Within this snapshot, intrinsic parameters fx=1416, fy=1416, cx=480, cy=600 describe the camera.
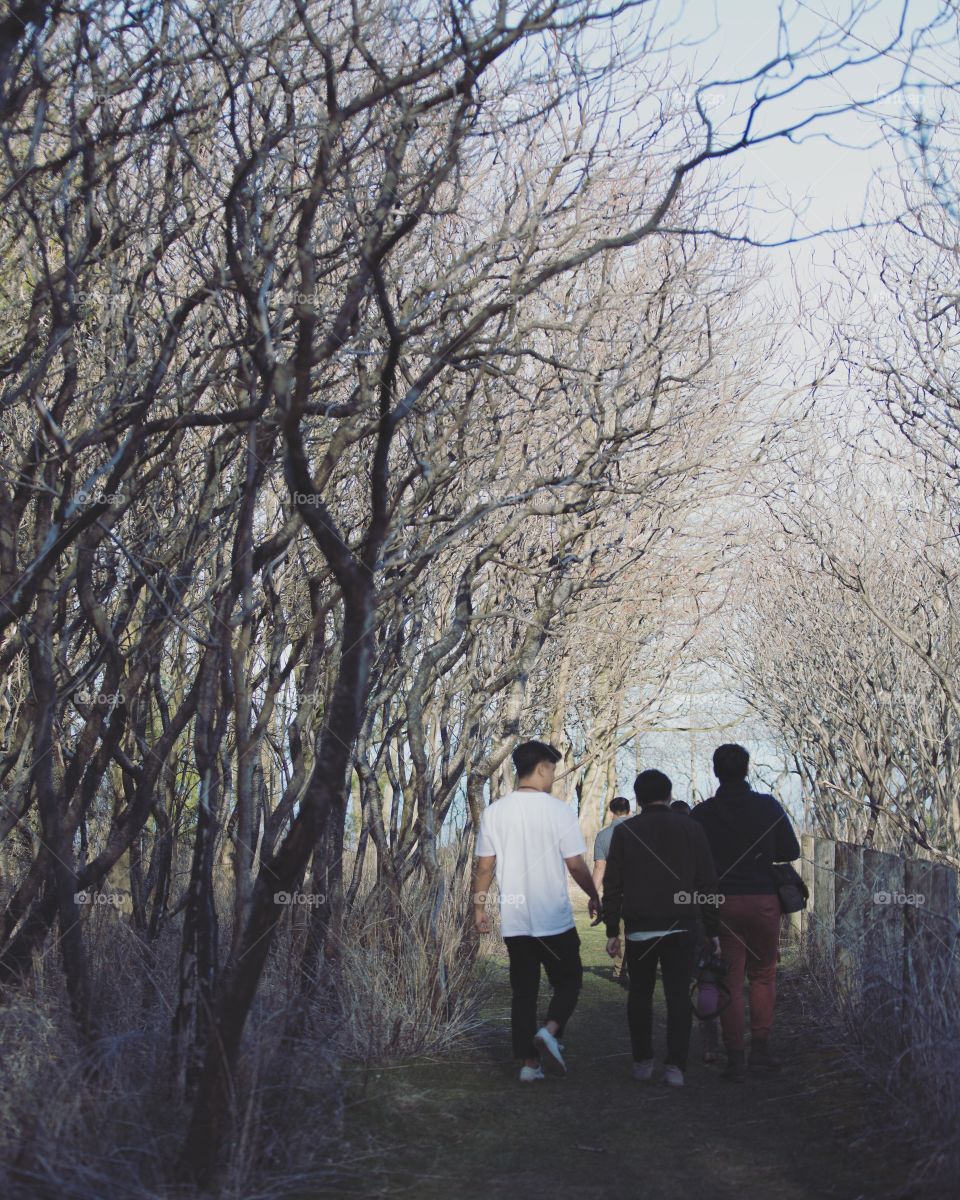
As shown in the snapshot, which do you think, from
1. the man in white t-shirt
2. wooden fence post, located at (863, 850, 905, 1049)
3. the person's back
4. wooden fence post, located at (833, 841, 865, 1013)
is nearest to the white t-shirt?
the man in white t-shirt

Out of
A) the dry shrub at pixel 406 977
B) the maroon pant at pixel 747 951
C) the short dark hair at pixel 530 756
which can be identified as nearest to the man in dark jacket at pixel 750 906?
the maroon pant at pixel 747 951

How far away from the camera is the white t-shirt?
25.5 ft

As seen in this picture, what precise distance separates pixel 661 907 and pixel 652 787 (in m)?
0.76

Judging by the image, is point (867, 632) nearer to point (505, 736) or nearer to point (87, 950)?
point (505, 736)

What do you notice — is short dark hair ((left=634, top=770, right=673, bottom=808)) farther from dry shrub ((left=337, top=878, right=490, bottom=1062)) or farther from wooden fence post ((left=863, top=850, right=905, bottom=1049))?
dry shrub ((left=337, top=878, right=490, bottom=1062))

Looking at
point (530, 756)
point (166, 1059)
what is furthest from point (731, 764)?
point (166, 1059)

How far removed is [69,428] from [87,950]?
10.6 ft

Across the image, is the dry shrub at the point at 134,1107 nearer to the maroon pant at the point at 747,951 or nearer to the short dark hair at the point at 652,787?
the short dark hair at the point at 652,787

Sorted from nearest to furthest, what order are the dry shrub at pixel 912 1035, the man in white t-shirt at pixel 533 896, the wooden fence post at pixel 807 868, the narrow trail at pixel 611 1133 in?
the dry shrub at pixel 912 1035 < the narrow trail at pixel 611 1133 < the man in white t-shirt at pixel 533 896 < the wooden fence post at pixel 807 868

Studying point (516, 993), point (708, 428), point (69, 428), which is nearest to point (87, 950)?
point (516, 993)

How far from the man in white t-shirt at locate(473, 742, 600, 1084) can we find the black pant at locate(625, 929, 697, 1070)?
0.34 meters

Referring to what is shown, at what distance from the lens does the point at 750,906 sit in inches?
318

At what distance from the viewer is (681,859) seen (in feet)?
25.7

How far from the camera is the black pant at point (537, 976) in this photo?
779 cm
